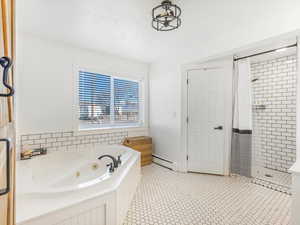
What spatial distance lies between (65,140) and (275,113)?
3.83 m

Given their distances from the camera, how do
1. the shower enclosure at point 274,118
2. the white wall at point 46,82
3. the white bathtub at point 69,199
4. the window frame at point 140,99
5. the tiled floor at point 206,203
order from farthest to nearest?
the window frame at point 140,99
the shower enclosure at point 274,118
the white wall at point 46,82
the tiled floor at point 206,203
the white bathtub at point 69,199

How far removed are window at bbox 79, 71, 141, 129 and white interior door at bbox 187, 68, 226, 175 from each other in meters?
1.40

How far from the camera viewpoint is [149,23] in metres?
2.12

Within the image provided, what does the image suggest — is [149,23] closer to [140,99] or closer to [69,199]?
[140,99]

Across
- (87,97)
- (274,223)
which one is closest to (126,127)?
(87,97)

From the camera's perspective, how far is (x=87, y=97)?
121 inches

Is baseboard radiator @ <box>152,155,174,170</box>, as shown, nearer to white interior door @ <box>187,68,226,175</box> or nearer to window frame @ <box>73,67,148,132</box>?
white interior door @ <box>187,68,226,175</box>

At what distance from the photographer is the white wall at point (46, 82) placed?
2.40m

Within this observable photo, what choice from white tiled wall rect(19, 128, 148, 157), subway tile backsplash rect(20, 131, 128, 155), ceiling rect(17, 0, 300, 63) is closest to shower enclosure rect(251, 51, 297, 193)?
ceiling rect(17, 0, 300, 63)

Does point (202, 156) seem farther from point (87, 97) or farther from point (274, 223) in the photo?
point (87, 97)

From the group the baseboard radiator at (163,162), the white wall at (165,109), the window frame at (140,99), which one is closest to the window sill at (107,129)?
the window frame at (140,99)

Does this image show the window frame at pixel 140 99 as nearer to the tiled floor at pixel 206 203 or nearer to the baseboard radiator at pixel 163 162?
the baseboard radiator at pixel 163 162

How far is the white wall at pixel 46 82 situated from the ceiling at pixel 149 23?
0.60 feet

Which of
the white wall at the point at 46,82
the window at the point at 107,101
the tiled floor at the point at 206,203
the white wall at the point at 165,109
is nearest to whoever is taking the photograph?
the tiled floor at the point at 206,203
